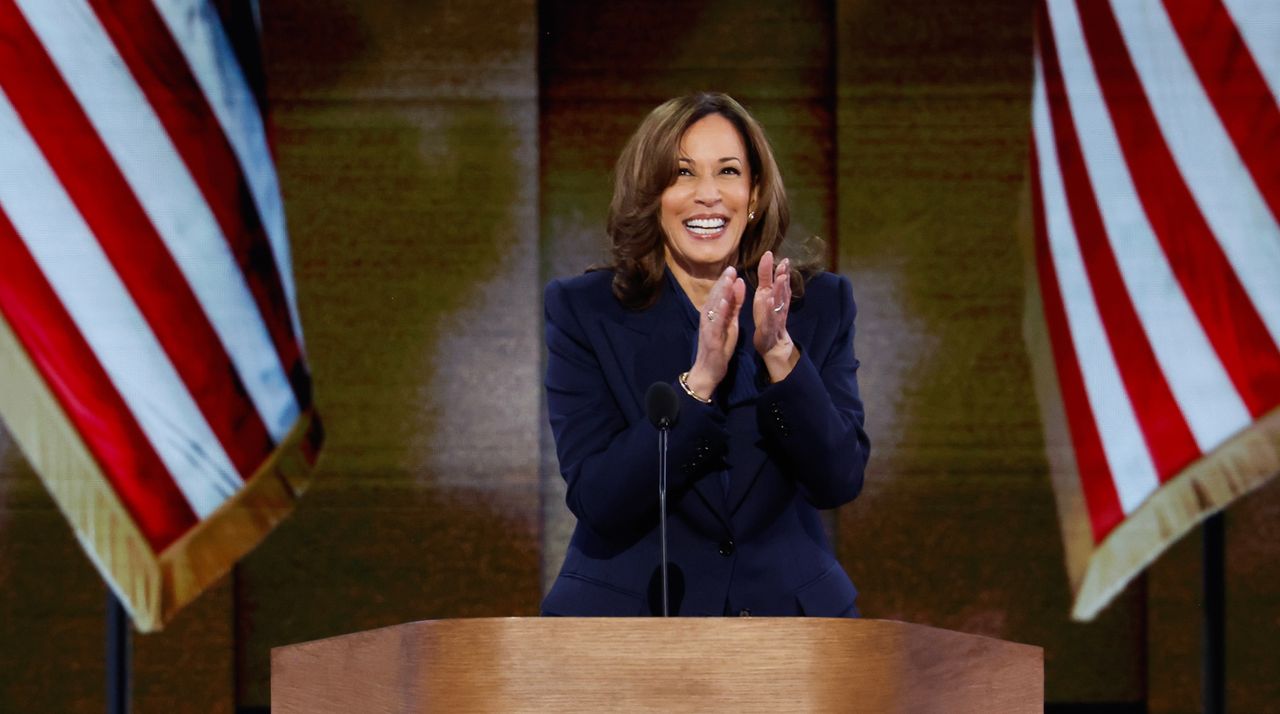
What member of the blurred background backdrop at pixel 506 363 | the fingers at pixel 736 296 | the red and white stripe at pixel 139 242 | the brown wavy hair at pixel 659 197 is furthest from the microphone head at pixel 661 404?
the red and white stripe at pixel 139 242

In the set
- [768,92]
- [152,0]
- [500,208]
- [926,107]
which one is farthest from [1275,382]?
[152,0]

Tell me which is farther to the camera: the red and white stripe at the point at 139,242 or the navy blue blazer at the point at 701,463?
the red and white stripe at the point at 139,242

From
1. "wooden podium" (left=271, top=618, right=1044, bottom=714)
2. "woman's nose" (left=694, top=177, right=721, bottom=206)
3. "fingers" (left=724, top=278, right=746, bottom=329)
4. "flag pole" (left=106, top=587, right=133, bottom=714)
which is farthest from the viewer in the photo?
"flag pole" (left=106, top=587, right=133, bottom=714)

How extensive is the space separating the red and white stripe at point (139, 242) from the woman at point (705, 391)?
1.72 meters

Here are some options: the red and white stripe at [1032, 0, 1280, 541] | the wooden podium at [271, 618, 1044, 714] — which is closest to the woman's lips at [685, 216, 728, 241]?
the wooden podium at [271, 618, 1044, 714]

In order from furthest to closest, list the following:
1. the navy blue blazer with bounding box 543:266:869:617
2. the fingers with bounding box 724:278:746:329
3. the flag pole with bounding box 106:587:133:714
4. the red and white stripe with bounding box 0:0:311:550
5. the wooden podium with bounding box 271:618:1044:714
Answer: the flag pole with bounding box 106:587:133:714 < the red and white stripe with bounding box 0:0:311:550 < the navy blue blazer with bounding box 543:266:869:617 < the fingers with bounding box 724:278:746:329 < the wooden podium with bounding box 271:618:1044:714

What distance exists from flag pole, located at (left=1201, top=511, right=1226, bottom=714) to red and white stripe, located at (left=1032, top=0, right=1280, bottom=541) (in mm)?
237

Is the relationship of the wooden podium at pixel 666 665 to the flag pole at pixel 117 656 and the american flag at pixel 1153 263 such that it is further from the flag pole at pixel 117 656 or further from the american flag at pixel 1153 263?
the flag pole at pixel 117 656

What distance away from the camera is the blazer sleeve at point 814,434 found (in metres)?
1.72

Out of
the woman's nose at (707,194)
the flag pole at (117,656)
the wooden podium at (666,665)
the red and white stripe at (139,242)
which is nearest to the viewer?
the wooden podium at (666,665)

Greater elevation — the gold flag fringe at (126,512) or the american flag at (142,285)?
the american flag at (142,285)

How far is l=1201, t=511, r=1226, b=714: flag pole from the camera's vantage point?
3.56 m

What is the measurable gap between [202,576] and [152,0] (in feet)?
4.79

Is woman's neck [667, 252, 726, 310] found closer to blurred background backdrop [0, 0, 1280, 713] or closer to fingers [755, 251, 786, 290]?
fingers [755, 251, 786, 290]
